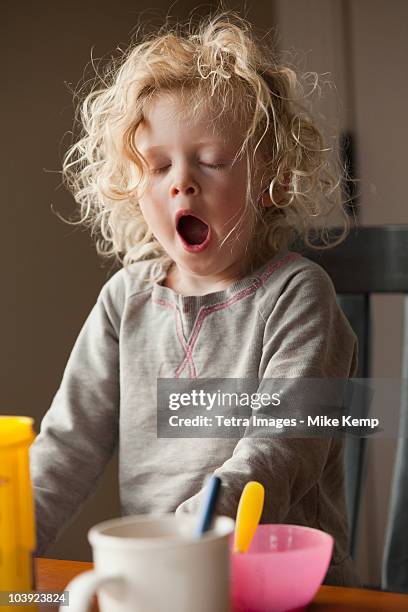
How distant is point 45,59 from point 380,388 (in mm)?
795

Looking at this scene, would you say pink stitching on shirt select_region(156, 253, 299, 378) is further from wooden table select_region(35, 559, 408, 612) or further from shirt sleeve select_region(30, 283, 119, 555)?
wooden table select_region(35, 559, 408, 612)

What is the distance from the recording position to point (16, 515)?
501mm

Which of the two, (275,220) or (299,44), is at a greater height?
(299,44)

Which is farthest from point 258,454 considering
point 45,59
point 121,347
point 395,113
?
point 395,113

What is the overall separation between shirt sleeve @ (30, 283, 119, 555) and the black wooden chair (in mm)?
259

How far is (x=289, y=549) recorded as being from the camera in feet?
1.86

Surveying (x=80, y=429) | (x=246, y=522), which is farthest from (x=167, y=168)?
(x=246, y=522)

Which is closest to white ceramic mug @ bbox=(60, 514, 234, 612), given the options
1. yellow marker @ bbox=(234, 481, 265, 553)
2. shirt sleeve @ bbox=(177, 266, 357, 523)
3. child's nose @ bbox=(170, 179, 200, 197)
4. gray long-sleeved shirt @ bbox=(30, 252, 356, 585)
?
yellow marker @ bbox=(234, 481, 265, 553)

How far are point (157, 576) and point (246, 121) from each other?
0.60m

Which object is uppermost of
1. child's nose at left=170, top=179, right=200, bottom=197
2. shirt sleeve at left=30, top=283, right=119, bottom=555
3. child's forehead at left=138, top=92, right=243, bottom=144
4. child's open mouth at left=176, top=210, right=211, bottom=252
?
child's forehead at left=138, top=92, right=243, bottom=144

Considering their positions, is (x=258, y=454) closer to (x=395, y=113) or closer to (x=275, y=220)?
(x=275, y=220)

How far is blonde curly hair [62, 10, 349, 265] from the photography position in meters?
0.93

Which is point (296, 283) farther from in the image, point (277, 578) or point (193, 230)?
point (277, 578)

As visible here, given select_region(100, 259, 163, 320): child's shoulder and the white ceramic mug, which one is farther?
select_region(100, 259, 163, 320): child's shoulder
